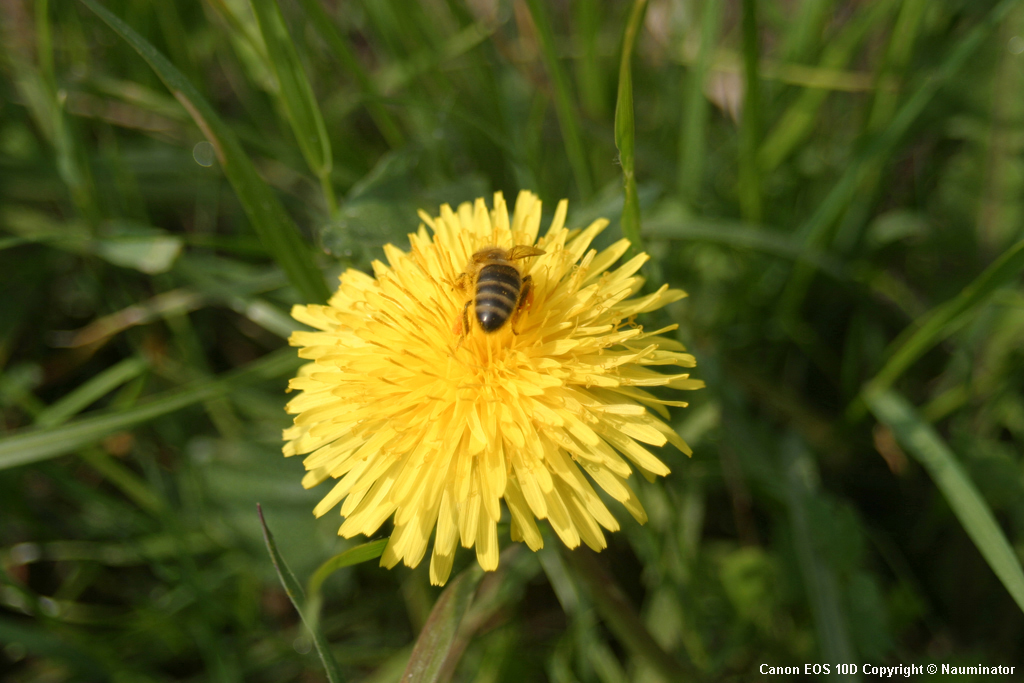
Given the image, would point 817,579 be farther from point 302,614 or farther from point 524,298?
point 302,614

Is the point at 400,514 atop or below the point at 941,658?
atop

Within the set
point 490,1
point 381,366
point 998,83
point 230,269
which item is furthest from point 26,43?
point 998,83

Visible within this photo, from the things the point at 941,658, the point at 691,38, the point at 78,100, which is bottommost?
the point at 941,658

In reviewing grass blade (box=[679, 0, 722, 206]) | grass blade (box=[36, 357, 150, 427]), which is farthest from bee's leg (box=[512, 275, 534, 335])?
grass blade (box=[36, 357, 150, 427])

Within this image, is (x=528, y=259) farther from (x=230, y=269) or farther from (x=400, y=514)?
(x=230, y=269)

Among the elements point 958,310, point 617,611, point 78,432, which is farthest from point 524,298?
point 78,432

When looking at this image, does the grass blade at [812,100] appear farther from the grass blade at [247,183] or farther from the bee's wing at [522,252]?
the grass blade at [247,183]
